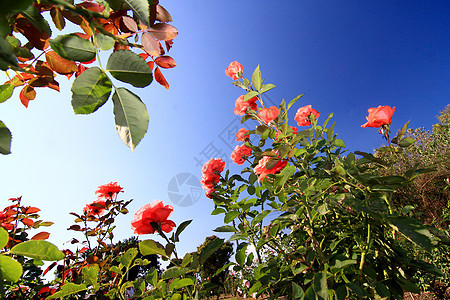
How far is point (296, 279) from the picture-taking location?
118 cm

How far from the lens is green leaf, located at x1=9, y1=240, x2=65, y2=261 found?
39 cm

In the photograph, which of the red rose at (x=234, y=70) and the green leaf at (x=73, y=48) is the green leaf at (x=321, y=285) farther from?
the red rose at (x=234, y=70)

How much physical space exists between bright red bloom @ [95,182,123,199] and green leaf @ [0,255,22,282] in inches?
70.3

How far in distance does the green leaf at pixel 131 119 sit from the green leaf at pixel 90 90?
0.03 m

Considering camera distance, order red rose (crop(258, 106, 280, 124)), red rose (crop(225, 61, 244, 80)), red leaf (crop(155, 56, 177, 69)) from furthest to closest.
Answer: red rose (crop(225, 61, 244, 80)) → red rose (crop(258, 106, 280, 124)) → red leaf (crop(155, 56, 177, 69))

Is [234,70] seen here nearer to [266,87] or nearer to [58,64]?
[266,87]

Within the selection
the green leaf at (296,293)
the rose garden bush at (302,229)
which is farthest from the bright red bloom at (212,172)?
the green leaf at (296,293)

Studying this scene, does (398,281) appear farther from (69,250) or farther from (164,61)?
(69,250)

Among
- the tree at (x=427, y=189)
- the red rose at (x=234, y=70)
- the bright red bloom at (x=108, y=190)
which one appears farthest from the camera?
the tree at (x=427, y=189)

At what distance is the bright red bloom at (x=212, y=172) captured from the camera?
1.80 metres

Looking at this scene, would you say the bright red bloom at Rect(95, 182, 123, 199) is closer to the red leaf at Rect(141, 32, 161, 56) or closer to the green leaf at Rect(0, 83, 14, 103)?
the green leaf at Rect(0, 83, 14, 103)

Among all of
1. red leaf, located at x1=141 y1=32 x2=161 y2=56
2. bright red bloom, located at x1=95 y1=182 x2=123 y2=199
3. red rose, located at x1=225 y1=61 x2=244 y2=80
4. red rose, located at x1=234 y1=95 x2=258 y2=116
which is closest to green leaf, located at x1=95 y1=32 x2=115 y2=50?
red leaf, located at x1=141 y1=32 x2=161 y2=56

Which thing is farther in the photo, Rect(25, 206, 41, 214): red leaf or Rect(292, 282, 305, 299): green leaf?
Rect(25, 206, 41, 214): red leaf

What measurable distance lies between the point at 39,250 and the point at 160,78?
1.89 feet
